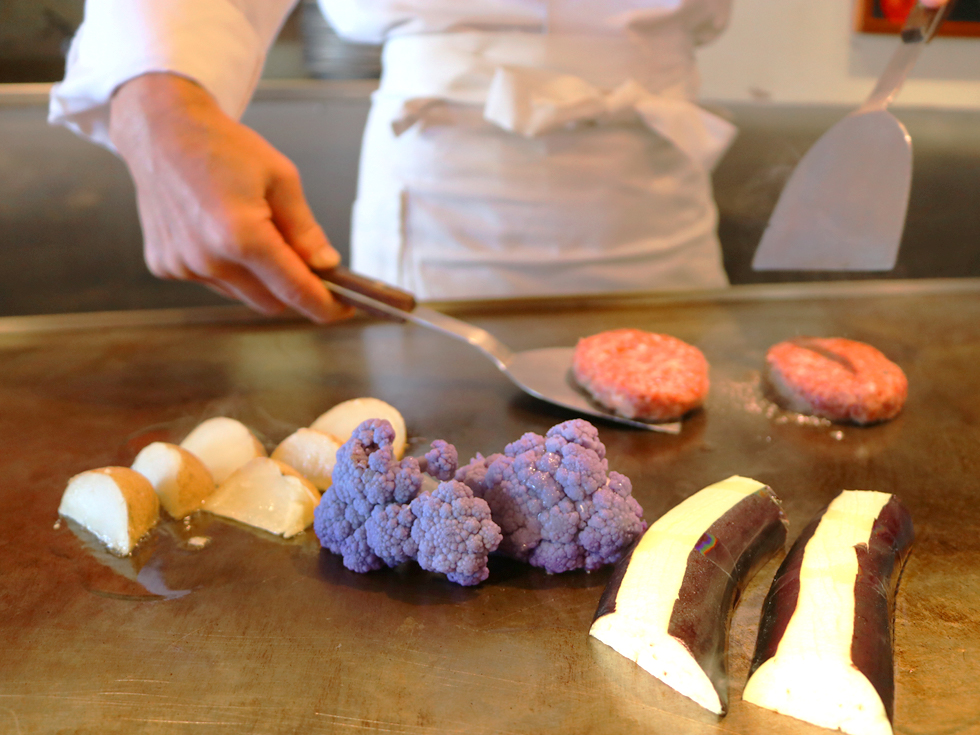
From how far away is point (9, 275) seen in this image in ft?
9.88

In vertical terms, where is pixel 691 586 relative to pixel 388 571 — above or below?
above

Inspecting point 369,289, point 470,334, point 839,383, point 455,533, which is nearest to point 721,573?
point 455,533

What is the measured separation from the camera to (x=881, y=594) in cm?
97

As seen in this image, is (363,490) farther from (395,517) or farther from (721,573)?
(721,573)

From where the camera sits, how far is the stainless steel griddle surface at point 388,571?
2.83ft

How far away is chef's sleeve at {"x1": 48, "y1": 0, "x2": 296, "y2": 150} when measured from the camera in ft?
5.20

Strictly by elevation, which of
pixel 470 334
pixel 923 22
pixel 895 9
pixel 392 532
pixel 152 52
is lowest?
pixel 470 334

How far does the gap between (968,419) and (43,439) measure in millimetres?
1733

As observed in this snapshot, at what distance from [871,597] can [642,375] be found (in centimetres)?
63

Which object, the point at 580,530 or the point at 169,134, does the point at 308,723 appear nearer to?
the point at 580,530

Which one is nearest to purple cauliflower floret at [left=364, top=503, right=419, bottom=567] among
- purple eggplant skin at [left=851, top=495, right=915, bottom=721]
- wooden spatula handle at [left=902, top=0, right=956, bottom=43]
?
purple eggplant skin at [left=851, top=495, right=915, bottom=721]

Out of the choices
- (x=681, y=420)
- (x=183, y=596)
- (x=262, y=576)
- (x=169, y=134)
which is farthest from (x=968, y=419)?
(x=169, y=134)

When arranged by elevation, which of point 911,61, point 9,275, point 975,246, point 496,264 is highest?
point 911,61

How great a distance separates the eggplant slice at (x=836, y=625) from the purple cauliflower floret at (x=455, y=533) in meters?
0.35
